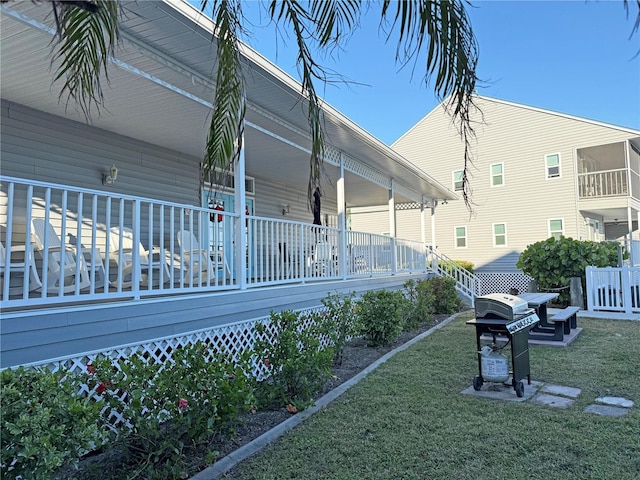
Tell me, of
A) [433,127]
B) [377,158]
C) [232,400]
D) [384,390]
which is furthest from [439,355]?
[433,127]

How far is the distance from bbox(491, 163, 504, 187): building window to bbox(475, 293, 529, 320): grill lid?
17.0 metres

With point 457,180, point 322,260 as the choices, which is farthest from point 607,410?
point 457,180

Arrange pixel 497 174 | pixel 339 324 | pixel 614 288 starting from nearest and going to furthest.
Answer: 1. pixel 339 324
2. pixel 614 288
3. pixel 497 174

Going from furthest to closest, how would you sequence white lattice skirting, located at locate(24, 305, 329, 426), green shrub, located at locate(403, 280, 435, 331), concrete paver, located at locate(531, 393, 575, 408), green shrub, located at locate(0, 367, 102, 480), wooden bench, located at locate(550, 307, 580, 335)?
green shrub, located at locate(403, 280, 435, 331) < wooden bench, located at locate(550, 307, 580, 335) < concrete paver, located at locate(531, 393, 575, 408) < white lattice skirting, located at locate(24, 305, 329, 426) < green shrub, located at locate(0, 367, 102, 480)

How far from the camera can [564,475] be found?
9.71 feet

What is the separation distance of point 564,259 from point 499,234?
29.1ft

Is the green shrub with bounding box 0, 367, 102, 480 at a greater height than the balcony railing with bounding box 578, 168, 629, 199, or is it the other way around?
the balcony railing with bounding box 578, 168, 629, 199

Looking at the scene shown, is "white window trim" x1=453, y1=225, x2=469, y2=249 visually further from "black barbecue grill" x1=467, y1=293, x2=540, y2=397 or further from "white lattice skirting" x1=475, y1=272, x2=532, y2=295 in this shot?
"black barbecue grill" x1=467, y1=293, x2=540, y2=397

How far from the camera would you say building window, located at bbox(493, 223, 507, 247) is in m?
20.2

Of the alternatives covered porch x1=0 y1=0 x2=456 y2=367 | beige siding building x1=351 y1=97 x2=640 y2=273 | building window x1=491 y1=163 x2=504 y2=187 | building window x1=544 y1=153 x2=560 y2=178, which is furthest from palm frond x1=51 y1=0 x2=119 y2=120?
building window x1=491 y1=163 x2=504 y2=187

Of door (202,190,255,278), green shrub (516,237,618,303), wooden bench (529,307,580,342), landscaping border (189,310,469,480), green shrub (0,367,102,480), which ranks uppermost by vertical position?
door (202,190,255,278)

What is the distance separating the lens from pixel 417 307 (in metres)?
9.17

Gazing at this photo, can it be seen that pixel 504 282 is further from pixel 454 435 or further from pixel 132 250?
pixel 132 250

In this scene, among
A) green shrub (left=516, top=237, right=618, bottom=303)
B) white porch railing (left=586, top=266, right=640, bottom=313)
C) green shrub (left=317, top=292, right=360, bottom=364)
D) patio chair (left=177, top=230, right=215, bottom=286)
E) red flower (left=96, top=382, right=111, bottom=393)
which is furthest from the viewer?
green shrub (left=516, top=237, right=618, bottom=303)
